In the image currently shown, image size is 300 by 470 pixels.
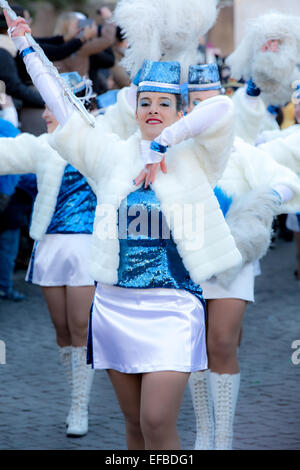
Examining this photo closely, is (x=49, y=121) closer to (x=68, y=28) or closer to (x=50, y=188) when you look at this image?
(x=50, y=188)

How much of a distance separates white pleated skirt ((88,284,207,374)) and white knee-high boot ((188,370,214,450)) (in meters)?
1.04

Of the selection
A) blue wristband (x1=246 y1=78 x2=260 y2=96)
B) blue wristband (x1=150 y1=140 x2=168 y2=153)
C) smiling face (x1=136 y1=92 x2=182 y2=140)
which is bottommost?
blue wristband (x1=246 y1=78 x2=260 y2=96)

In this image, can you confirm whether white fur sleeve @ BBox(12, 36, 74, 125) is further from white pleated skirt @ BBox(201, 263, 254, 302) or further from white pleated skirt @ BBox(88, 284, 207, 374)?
white pleated skirt @ BBox(201, 263, 254, 302)

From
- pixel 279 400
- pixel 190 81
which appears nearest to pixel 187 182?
pixel 190 81

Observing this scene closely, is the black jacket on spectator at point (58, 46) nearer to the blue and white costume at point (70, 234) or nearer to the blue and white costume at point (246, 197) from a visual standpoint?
the blue and white costume at point (70, 234)

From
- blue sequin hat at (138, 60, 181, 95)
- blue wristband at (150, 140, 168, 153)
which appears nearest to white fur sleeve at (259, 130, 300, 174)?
blue sequin hat at (138, 60, 181, 95)

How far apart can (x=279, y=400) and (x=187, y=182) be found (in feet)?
7.96

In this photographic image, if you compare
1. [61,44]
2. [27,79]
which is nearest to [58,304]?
[61,44]

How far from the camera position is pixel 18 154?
4809 millimetres

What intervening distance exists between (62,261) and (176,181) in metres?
1.69

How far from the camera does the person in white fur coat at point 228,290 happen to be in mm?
4344

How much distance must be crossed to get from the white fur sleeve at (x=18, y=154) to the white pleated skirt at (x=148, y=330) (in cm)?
150

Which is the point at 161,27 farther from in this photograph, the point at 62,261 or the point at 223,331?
the point at 223,331

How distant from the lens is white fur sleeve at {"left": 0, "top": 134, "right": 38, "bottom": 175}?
4738mm
